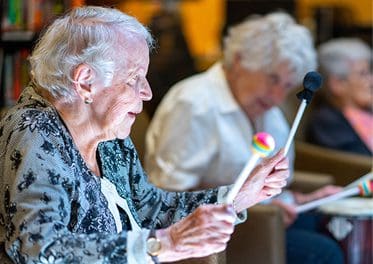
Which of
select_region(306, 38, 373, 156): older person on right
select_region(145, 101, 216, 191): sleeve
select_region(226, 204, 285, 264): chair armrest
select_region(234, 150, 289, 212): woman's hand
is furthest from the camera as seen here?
select_region(306, 38, 373, 156): older person on right

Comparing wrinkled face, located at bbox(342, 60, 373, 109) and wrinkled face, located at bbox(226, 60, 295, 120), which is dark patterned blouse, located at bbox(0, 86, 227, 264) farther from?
wrinkled face, located at bbox(342, 60, 373, 109)

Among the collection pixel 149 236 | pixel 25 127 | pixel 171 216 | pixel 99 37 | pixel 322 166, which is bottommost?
pixel 322 166

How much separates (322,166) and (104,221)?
2022 mm

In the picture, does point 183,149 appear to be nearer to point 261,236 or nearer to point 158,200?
point 261,236

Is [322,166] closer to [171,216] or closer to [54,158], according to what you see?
[171,216]

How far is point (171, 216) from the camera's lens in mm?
1873

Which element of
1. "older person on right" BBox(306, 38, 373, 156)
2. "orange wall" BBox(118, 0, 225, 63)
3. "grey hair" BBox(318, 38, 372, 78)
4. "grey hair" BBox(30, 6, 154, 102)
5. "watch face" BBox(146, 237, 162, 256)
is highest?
"grey hair" BBox(30, 6, 154, 102)

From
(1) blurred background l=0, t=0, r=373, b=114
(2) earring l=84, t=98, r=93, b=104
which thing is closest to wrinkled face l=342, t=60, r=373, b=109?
(1) blurred background l=0, t=0, r=373, b=114

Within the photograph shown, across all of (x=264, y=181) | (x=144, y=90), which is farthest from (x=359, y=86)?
(x=144, y=90)

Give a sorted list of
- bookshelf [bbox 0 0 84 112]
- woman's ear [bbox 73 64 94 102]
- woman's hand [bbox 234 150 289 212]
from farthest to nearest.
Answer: bookshelf [bbox 0 0 84 112], woman's hand [bbox 234 150 289 212], woman's ear [bbox 73 64 94 102]

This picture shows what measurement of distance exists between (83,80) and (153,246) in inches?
13.4

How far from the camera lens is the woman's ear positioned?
156cm

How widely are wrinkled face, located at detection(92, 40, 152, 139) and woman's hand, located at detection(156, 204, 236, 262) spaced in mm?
281

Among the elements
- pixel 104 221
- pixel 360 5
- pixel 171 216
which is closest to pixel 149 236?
pixel 104 221
